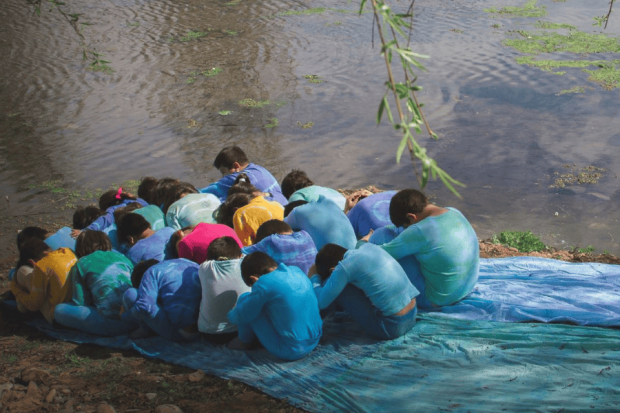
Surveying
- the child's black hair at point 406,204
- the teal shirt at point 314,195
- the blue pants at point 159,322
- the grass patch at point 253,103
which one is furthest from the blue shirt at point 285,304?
the grass patch at point 253,103

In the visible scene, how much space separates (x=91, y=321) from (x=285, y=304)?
1.66 m

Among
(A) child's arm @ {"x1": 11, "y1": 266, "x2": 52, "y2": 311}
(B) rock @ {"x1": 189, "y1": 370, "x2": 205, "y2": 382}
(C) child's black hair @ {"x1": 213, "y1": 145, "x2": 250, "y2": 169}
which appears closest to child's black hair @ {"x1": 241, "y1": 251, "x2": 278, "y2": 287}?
(B) rock @ {"x1": 189, "y1": 370, "x2": 205, "y2": 382}

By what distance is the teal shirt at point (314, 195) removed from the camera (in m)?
5.65

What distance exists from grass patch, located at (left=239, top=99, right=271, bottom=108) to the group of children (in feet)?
16.3

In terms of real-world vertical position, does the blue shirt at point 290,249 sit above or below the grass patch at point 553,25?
below

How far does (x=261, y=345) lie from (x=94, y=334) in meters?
1.35

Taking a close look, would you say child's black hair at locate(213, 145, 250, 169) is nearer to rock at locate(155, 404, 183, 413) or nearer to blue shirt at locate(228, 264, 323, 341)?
blue shirt at locate(228, 264, 323, 341)

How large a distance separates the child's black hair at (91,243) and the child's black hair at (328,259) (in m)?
1.75

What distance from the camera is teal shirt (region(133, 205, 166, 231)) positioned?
5.40m

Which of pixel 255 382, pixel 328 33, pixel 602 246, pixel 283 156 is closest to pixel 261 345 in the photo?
pixel 255 382

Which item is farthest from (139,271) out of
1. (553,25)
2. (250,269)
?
(553,25)

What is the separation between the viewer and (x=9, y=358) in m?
4.47

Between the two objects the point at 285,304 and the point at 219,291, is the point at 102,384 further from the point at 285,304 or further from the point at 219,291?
the point at 285,304

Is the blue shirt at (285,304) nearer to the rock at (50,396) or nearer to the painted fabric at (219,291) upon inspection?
A: the painted fabric at (219,291)
